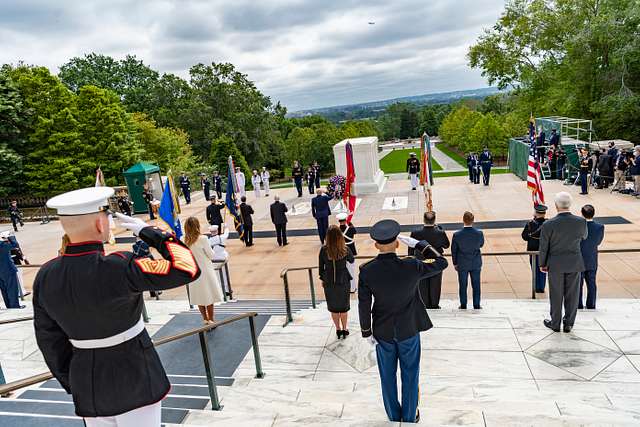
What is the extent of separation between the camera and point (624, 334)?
19.1 feet

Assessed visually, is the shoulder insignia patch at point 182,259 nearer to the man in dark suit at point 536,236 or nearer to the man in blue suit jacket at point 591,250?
the man in blue suit jacket at point 591,250

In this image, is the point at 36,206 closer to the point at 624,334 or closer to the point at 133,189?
the point at 133,189

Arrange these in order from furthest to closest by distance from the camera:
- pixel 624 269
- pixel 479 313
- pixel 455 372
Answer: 1. pixel 624 269
2. pixel 479 313
3. pixel 455 372

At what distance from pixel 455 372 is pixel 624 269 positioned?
6.65 meters

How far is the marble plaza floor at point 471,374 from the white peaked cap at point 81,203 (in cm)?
230

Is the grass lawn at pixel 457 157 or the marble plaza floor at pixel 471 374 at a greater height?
the marble plaza floor at pixel 471 374

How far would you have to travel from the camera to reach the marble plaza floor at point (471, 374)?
13.0ft

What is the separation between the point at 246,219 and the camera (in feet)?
47.7

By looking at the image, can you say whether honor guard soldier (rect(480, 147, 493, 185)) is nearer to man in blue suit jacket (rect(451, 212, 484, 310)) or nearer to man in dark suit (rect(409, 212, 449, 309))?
man in blue suit jacket (rect(451, 212, 484, 310))

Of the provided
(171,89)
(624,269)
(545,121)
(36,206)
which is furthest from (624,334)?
(171,89)

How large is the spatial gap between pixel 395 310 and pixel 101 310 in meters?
2.21

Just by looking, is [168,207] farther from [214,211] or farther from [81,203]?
[81,203]

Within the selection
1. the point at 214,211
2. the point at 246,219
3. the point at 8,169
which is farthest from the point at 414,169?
the point at 8,169

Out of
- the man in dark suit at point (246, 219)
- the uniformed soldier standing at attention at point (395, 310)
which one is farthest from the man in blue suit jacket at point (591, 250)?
the man in dark suit at point (246, 219)
